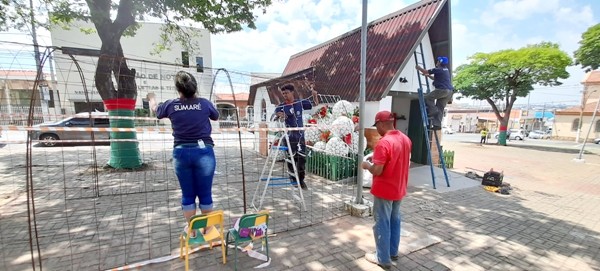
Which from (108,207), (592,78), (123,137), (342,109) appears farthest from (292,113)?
(592,78)

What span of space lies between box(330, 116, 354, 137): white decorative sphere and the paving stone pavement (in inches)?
83.3

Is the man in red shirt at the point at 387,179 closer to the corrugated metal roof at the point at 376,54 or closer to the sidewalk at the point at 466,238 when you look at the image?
the sidewalk at the point at 466,238

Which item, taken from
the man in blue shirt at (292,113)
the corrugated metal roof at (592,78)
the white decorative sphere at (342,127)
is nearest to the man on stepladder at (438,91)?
the white decorative sphere at (342,127)

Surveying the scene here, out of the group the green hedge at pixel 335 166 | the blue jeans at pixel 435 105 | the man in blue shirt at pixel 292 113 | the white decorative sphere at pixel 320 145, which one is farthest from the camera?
the white decorative sphere at pixel 320 145

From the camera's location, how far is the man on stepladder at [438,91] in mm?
6039

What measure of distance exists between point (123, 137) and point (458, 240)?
330 inches

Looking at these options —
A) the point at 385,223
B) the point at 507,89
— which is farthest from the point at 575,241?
the point at 507,89

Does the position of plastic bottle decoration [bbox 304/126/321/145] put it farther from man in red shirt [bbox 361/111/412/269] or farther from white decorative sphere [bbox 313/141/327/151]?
man in red shirt [bbox 361/111/412/269]

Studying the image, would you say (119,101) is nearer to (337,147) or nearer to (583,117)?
(337,147)

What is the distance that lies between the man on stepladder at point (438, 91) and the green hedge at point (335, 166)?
2262mm

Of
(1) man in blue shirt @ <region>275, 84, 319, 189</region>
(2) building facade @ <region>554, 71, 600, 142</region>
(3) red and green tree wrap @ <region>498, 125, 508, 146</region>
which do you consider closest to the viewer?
(1) man in blue shirt @ <region>275, 84, 319, 189</region>

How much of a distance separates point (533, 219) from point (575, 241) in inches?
32.0

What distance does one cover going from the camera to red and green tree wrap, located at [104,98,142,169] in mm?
7164

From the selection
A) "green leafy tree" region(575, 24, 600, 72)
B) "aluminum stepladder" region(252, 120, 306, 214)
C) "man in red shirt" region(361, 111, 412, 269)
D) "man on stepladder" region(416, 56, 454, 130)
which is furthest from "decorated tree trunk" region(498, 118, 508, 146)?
"man in red shirt" region(361, 111, 412, 269)
